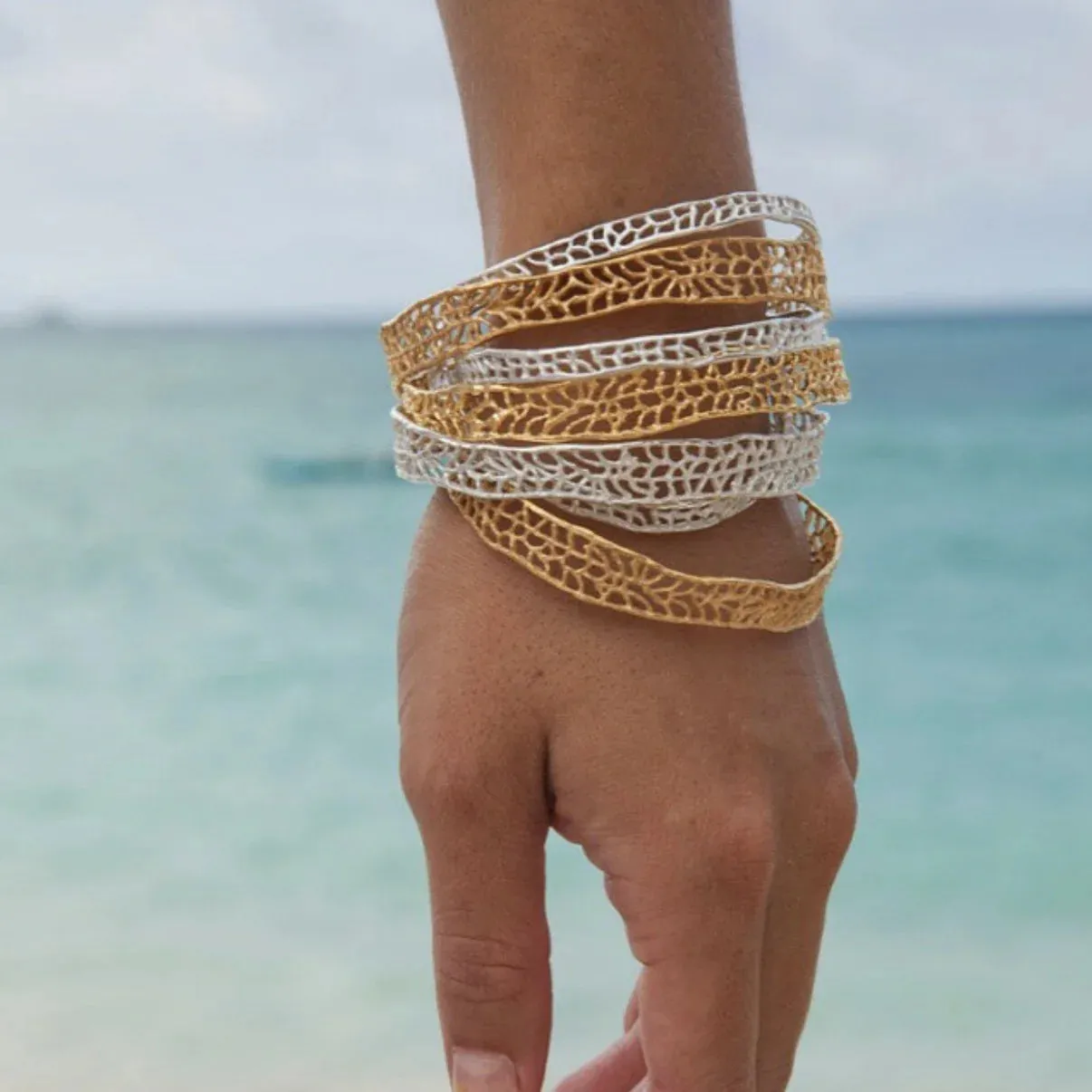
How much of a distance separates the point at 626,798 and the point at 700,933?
0.25 ft

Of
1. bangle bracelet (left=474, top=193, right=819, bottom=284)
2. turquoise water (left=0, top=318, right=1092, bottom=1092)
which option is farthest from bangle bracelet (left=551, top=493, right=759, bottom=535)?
turquoise water (left=0, top=318, right=1092, bottom=1092)

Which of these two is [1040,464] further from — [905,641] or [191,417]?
[191,417]

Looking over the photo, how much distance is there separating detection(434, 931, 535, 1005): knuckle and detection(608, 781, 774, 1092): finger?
0.19ft

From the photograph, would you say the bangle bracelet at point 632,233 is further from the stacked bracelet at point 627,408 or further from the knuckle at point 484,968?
the knuckle at point 484,968

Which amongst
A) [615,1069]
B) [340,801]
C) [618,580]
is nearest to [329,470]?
[340,801]

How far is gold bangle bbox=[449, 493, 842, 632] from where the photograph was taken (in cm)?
72

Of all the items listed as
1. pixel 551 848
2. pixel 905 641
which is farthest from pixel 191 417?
pixel 551 848

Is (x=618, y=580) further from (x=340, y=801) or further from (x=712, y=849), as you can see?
(x=340, y=801)

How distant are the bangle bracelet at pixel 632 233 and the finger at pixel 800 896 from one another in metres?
0.27

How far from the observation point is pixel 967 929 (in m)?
2.88

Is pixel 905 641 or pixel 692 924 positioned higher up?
pixel 905 641

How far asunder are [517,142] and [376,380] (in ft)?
44.4

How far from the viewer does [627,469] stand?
744 mm

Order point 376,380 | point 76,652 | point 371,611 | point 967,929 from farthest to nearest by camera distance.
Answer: point 376,380 → point 371,611 → point 76,652 → point 967,929
